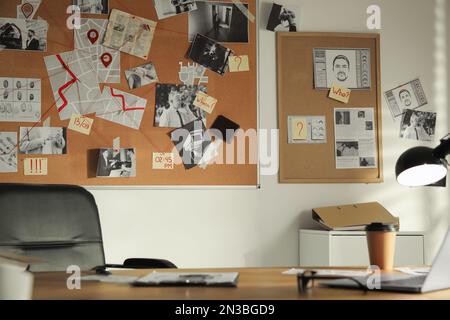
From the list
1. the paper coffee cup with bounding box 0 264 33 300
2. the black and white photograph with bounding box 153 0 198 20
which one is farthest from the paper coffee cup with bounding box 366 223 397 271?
the black and white photograph with bounding box 153 0 198 20

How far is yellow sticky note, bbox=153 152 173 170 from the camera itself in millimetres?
3545

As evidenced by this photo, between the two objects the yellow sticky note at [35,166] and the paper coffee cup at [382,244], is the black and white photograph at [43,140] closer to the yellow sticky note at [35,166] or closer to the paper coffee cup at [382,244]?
the yellow sticky note at [35,166]

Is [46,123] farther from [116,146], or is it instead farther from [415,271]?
[415,271]

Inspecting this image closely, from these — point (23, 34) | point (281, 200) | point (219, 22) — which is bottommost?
point (281, 200)

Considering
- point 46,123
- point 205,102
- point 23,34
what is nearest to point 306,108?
point 205,102

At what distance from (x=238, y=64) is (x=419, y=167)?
209 cm

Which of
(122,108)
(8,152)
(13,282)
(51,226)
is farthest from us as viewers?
(122,108)

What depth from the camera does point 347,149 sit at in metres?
3.75

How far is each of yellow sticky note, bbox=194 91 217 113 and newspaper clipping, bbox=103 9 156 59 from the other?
1.22 feet

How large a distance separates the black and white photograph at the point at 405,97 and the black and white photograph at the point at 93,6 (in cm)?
172

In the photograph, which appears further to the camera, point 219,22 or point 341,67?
point 341,67

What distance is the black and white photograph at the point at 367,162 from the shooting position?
3.77m

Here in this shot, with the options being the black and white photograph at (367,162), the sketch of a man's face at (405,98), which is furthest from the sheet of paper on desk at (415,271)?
the sketch of a man's face at (405,98)
